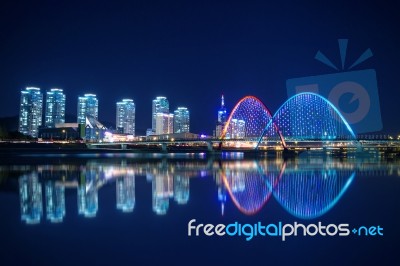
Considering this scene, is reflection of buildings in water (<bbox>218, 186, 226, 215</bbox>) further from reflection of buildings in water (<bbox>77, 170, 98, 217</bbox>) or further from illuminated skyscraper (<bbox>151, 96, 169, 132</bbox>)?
illuminated skyscraper (<bbox>151, 96, 169, 132</bbox>)

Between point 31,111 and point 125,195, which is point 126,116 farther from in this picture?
point 125,195

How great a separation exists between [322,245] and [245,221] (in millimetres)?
1863

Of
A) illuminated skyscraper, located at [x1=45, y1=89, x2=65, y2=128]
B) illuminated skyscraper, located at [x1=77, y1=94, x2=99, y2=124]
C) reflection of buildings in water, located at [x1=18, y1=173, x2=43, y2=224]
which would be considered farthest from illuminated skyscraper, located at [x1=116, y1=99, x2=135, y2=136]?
reflection of buildings in water, located at [x1=18, y1=173, x2=43, y2=224]

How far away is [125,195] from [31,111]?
108020 mm

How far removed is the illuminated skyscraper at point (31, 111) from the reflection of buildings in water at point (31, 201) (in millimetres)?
98587

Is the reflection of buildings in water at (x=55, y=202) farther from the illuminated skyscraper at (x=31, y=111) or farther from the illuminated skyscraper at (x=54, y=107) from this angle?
the illuminated skyscraper at (x=54, y=107)

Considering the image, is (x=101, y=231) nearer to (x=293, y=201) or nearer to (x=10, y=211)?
(x=10, y=211)

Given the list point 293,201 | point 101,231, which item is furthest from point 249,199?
point 101,231

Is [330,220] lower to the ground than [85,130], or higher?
lower

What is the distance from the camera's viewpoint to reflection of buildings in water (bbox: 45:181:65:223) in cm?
791

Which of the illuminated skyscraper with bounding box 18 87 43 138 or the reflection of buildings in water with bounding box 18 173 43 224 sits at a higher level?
the illuminated skyscraper with bounding box 18 87 43 138

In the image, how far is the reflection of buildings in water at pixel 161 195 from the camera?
8.85m

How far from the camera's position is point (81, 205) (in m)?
9.26

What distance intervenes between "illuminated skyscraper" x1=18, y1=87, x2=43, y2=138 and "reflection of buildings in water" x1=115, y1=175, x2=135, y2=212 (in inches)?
3921
